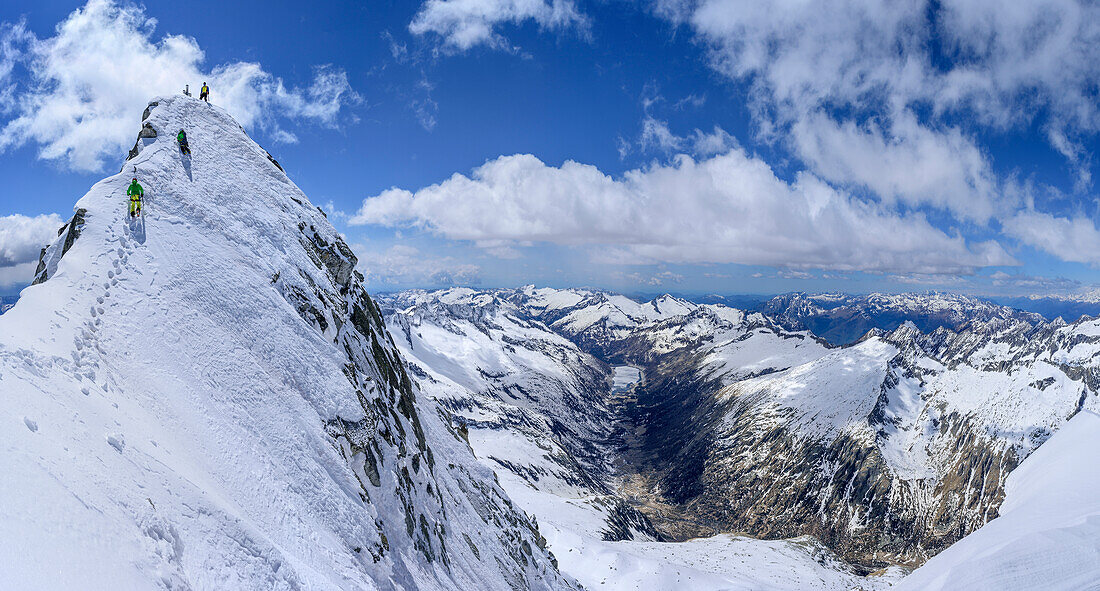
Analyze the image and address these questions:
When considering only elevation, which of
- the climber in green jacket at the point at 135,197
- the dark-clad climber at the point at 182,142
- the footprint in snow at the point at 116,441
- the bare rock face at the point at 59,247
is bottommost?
the footprint in snow at the point at 116,441

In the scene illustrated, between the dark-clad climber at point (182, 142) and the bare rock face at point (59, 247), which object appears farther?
the dark-clad climber at point (182, 142)

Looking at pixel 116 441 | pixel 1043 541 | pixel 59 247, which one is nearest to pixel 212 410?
pixel 116 441

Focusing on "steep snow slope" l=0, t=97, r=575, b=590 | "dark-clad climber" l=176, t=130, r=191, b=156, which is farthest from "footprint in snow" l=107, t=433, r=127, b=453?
"dark-clad climber" l=176, t=130, r=191, b=156

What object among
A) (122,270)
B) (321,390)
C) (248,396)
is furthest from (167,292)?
(321,390)

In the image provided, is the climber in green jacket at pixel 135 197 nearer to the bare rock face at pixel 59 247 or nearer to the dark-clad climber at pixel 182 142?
the bare rock face at pixel 59 247

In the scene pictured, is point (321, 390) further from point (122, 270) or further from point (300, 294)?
point (122, 270)

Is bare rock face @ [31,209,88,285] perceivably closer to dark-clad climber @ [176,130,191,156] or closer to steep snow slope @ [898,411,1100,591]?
dark-clad climber @ [176,130,191,156]

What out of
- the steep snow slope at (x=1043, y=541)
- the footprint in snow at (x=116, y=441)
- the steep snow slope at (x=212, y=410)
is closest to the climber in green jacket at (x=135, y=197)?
the steep snow slope at (x=212, y=410)
